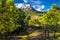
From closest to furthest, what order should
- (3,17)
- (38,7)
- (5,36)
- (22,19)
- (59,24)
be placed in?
(3,17)
(59,24)
(5,36)
(22,19)
(38,7)

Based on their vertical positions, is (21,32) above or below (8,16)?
below

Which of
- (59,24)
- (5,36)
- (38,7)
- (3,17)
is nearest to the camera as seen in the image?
(3,17)

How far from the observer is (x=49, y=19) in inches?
1319

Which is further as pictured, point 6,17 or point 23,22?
point 23,22

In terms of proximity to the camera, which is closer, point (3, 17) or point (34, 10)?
point (3, 17)

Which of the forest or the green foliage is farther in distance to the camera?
the forest

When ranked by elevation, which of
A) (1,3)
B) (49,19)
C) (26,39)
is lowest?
(26,39)

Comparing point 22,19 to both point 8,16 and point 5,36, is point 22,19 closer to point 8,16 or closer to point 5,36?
point 5,36

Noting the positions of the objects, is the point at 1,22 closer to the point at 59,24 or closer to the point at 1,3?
the point at 1,3

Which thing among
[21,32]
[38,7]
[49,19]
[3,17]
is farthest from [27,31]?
[3,17]

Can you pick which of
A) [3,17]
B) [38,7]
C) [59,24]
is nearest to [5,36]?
[3,17]

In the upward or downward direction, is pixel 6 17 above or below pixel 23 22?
above

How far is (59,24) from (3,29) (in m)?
7.24

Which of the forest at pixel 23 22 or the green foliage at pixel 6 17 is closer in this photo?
the green foliage at pixel 6 17
